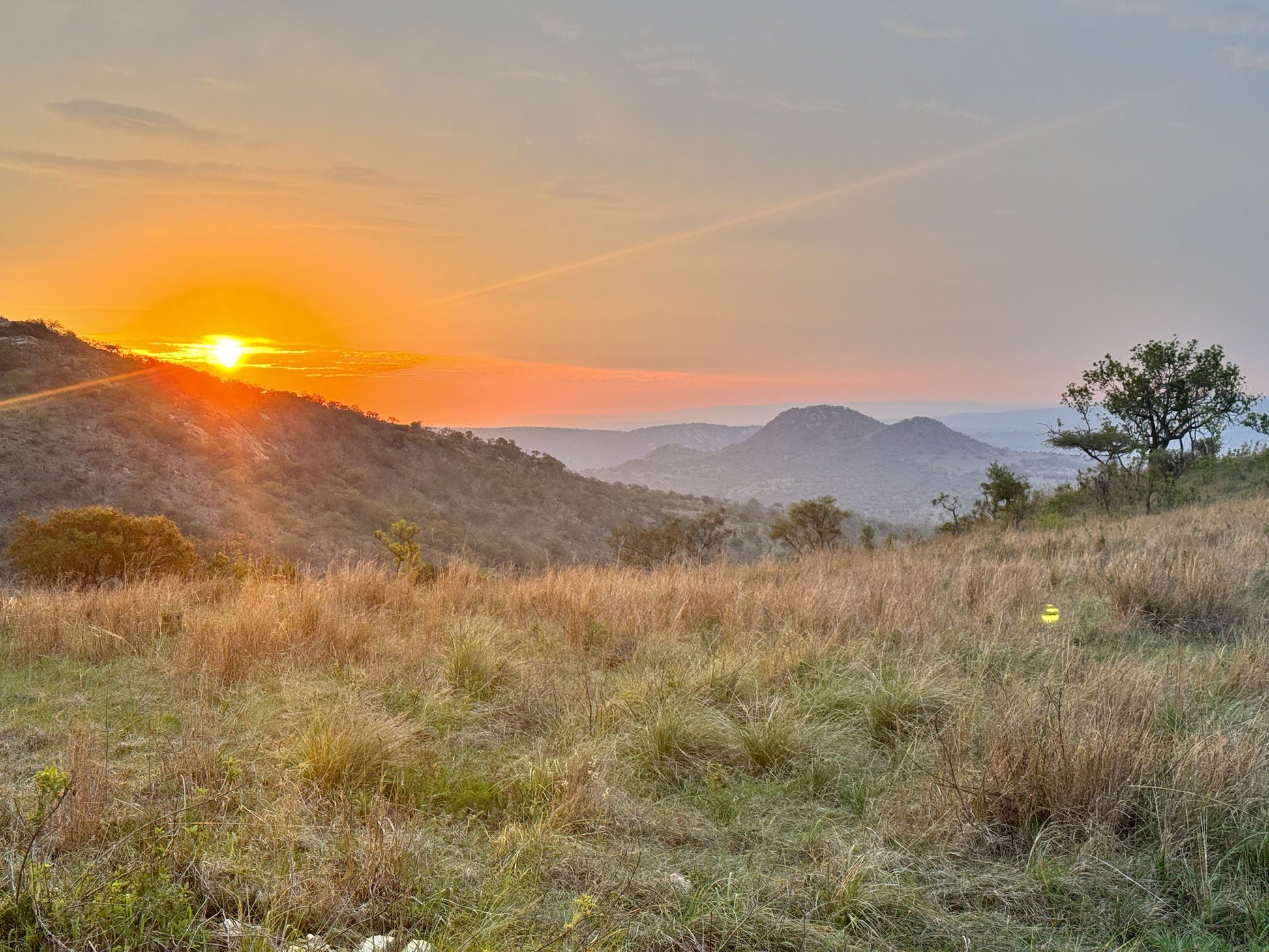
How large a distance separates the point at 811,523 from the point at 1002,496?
6.08m

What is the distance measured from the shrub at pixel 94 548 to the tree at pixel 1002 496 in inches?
857

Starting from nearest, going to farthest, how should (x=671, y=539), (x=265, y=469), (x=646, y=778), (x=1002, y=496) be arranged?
1. (x=646, y=778)
2. (x=1002, y=496)
3. (x=671, y=539)
4. (x=265, y=469)

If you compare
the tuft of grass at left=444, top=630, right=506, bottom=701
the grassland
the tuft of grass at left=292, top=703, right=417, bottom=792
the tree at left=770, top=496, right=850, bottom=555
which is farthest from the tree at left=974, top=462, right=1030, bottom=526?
the tuft of grass at left=292, top=703, right=417, bottom=792

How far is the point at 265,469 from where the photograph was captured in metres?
39.5

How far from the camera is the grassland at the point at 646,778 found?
94.7 inches

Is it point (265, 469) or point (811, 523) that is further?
point (265, 469)

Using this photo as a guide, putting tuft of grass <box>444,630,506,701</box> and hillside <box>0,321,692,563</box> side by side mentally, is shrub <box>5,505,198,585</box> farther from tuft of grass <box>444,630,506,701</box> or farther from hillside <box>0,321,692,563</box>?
tuft of grass <box>444,630,506,701</box>

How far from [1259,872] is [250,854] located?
3.88 m

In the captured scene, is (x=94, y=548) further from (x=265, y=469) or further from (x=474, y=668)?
(x=265, y=469)

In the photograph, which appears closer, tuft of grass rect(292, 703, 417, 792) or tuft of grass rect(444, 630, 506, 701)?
tuft of grass rect(292, 703, 417, 792)

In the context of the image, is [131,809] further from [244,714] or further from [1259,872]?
[1259,872]

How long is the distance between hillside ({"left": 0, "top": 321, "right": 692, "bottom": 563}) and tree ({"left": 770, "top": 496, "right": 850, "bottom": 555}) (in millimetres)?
9146

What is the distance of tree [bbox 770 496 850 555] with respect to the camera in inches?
899

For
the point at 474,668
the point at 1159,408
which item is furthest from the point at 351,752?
the point at 1159,408
